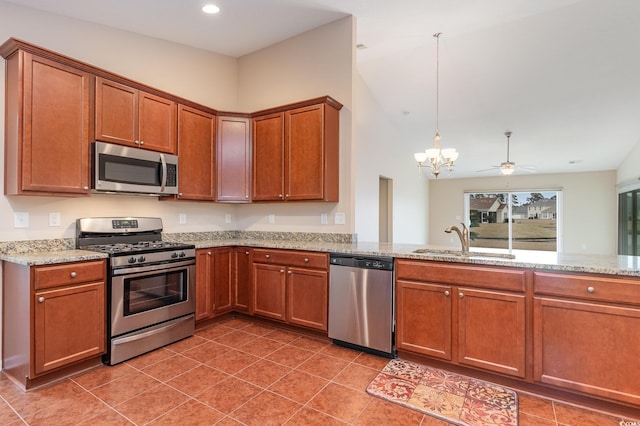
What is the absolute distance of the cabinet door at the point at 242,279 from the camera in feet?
11.7

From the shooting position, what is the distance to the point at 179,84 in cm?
373

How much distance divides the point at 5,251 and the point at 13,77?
1.31m

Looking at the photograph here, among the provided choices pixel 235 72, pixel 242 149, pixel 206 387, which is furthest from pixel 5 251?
pixel 235 72

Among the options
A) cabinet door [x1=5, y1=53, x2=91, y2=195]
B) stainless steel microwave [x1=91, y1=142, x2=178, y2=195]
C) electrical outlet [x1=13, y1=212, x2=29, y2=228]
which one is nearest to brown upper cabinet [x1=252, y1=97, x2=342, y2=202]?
stainless steel microwave [x1=91, y1=142, x2=178, y2=195]

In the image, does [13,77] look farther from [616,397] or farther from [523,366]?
[616,397]

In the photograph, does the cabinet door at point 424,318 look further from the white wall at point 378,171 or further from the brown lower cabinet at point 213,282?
the brown lower cabinet at point 213,282

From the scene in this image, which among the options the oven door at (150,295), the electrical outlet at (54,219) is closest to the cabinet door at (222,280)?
the oven door at (150,295)

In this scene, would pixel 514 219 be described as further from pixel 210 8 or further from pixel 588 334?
pixel 210 8

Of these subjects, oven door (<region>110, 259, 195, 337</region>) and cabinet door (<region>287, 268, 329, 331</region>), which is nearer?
oven door (<region>110, 259, 195, 337</region>)

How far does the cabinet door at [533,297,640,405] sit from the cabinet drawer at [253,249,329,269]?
1.71 m

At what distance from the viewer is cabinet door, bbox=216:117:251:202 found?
12.4 ft

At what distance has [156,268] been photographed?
9.39 feet

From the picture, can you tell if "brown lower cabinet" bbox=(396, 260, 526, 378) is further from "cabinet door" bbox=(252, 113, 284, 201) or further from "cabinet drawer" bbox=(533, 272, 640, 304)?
"cabinet door" bbox=(252, 113, 284, 201)

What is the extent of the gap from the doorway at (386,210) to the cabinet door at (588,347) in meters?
4.49
